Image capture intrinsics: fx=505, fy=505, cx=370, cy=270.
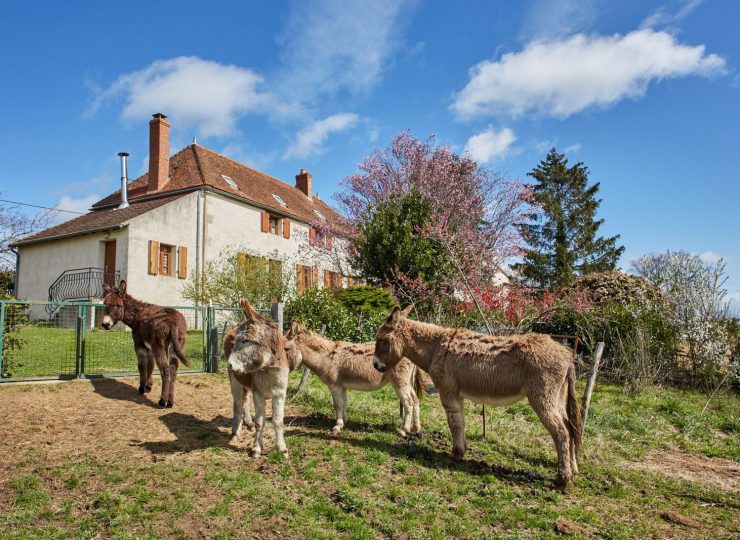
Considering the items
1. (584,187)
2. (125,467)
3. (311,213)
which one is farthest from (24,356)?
(584,187)

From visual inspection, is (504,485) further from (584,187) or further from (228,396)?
(584,187)

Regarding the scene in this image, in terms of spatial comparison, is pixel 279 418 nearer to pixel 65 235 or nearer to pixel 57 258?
pixel 65 235

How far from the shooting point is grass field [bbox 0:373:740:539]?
4.95 m

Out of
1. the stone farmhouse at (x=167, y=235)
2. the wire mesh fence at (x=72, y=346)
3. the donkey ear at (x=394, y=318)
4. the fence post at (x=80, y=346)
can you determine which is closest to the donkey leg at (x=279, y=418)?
the donkey ear at (x=394, y=318)

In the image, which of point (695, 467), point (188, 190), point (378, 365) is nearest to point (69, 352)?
point (378, 365)

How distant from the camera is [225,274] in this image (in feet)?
62.2

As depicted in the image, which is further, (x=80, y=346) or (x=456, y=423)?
(x=80, y=346)

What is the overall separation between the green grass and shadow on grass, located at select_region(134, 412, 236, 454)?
3.16 metres

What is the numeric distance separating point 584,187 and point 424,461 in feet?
114

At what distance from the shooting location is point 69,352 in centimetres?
1086

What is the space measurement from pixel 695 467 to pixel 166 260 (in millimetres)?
22189

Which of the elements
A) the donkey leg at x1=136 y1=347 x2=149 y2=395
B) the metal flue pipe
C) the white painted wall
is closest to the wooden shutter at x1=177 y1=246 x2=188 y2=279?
the white painted wall

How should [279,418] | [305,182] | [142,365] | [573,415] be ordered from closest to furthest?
[573,415]
[279,418]
[142,365]
[305,182]

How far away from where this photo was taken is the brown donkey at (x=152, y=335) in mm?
8625
